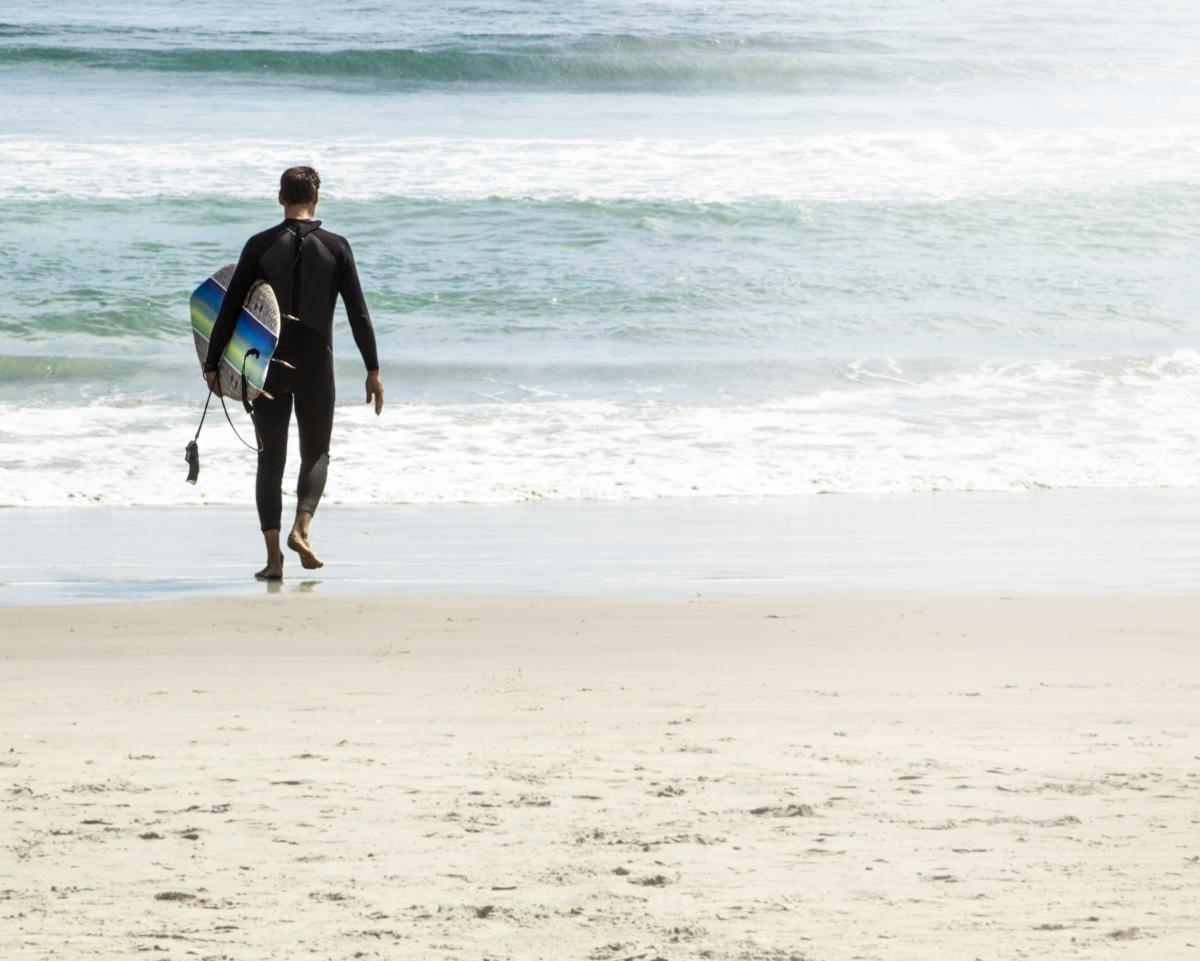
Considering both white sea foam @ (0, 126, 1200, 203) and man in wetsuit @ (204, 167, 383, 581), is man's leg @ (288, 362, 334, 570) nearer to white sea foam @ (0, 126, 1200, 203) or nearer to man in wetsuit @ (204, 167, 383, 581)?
man in wetsuit @ (204, 167, 383, 581)

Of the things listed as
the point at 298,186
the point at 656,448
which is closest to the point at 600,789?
the point at 298,186

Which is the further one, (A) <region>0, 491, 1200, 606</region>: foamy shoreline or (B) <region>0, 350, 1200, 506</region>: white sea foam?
(B) <region>0, 350, 1200, 506</region>: white sea foam

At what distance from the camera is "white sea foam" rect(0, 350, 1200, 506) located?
8203 millimetres

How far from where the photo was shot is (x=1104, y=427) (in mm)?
10023

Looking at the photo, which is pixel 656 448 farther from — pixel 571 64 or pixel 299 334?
pixel 571 64

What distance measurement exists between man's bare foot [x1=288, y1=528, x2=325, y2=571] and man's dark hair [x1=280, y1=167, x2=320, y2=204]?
1221 millimetres

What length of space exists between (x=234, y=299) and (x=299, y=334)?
0.27 metres

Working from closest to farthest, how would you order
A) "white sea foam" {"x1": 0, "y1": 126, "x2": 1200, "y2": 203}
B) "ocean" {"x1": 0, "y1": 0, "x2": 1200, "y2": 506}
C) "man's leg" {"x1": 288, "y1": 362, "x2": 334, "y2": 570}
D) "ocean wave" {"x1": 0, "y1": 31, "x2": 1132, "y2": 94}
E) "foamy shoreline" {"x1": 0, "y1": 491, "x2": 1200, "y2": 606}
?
"foamy shoreline" {"x1": 0, "y1": 491, "x2": 1200, "y2": 606} < "man's leg" {"x1": 288, "y1": 362, "x2": 334, "y2": 570} < "ocean" {"x1": 0, "y1": 0, "x2": 1200, "y2": 506} < "white sea foam" {"x1": 0, "y1": 126, "x2": 1200, "y2": 203} < "ocean wave" {"x1": 0, "y1": 31, "x2": 1132, "y2": 94}

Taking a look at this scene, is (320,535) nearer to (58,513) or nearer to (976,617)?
(58,513)

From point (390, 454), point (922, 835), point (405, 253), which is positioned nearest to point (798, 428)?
point (390, 454)

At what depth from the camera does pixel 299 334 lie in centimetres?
588

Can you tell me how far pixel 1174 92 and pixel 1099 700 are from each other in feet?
87.9

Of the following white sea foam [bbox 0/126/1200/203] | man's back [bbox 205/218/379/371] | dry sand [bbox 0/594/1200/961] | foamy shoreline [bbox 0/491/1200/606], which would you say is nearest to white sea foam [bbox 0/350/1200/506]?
foamy shoreline [bbox 0/491/1200/606]

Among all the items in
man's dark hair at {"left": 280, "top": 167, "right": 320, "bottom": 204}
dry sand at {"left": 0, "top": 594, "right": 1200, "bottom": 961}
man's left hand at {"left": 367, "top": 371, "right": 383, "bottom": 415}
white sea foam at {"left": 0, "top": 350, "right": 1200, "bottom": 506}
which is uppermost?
man's dark hair at {"left": 280, "top": 167, "right": 320, "bottom": 204}
